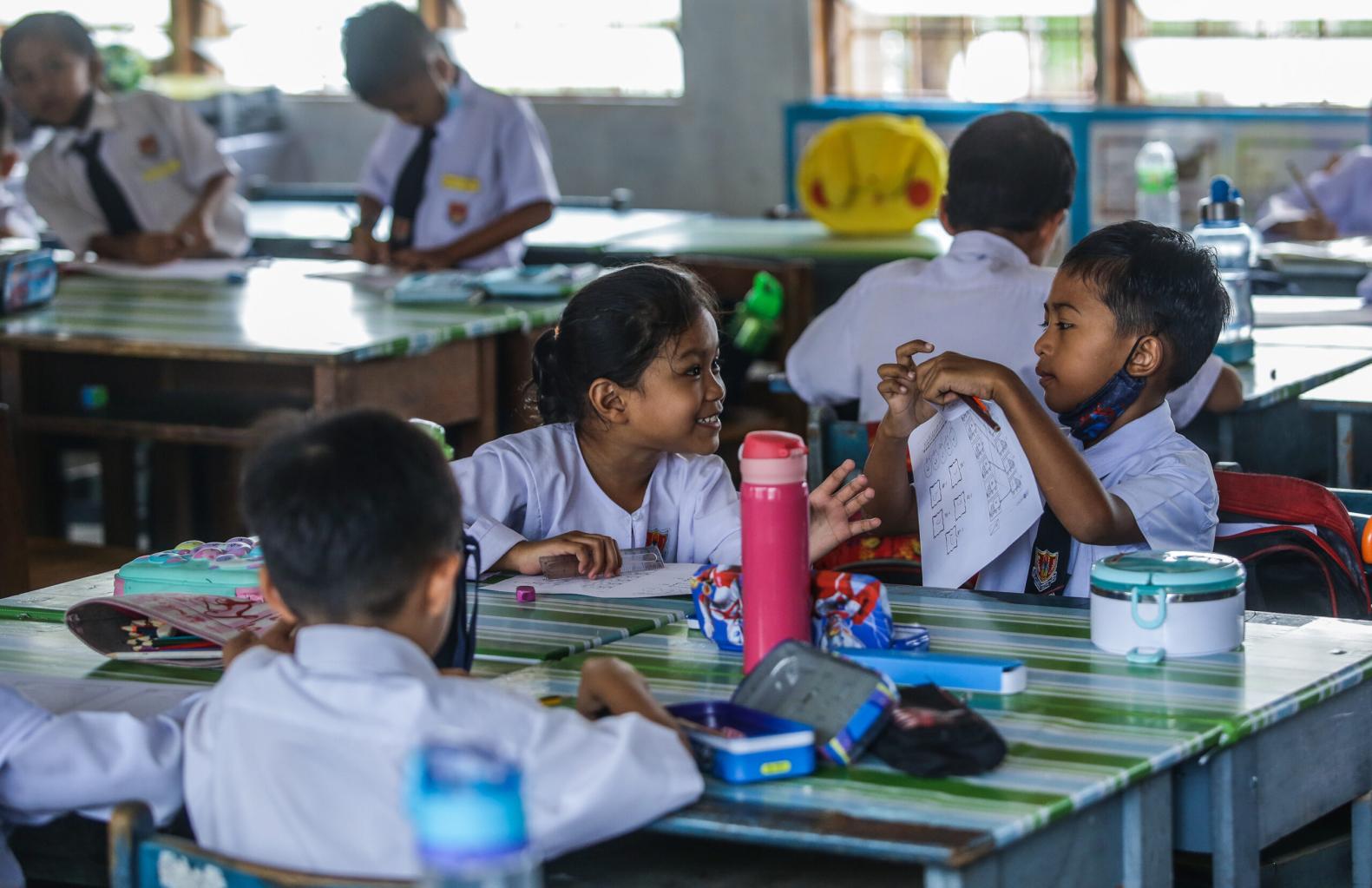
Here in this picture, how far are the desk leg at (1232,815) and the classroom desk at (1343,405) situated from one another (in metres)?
1.54

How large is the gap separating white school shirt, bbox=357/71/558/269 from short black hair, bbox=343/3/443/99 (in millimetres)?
292

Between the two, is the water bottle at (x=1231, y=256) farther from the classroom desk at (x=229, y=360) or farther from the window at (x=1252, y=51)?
the window at (x=1252, y=51)

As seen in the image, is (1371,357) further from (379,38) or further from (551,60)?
(551,60)

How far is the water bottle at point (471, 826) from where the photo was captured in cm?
83

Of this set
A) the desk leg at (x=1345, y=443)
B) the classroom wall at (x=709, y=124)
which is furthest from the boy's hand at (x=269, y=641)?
the classroom wall at (x=709, y=124)

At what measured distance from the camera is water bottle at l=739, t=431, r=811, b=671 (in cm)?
157

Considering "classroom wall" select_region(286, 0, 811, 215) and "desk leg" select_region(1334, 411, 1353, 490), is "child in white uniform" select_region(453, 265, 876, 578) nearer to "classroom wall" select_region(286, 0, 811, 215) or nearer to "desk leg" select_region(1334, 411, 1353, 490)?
"desk leg" select_region(1334, 411, 1353, 490)

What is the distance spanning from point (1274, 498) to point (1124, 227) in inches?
14.1

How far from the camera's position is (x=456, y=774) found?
2.79ft

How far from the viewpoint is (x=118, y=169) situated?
5039 mm

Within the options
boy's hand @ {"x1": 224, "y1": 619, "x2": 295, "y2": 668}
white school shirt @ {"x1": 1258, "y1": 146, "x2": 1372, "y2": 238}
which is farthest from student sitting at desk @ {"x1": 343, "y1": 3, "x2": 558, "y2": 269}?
boy's hand @ {"x1": 224, "y1": 619, "x2": 295, "y2": 668}

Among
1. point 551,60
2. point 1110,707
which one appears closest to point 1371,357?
point 1110,707

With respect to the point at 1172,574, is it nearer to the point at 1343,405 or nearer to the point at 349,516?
the point at 349,516

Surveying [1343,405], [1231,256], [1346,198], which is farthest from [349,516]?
[1346,198]
